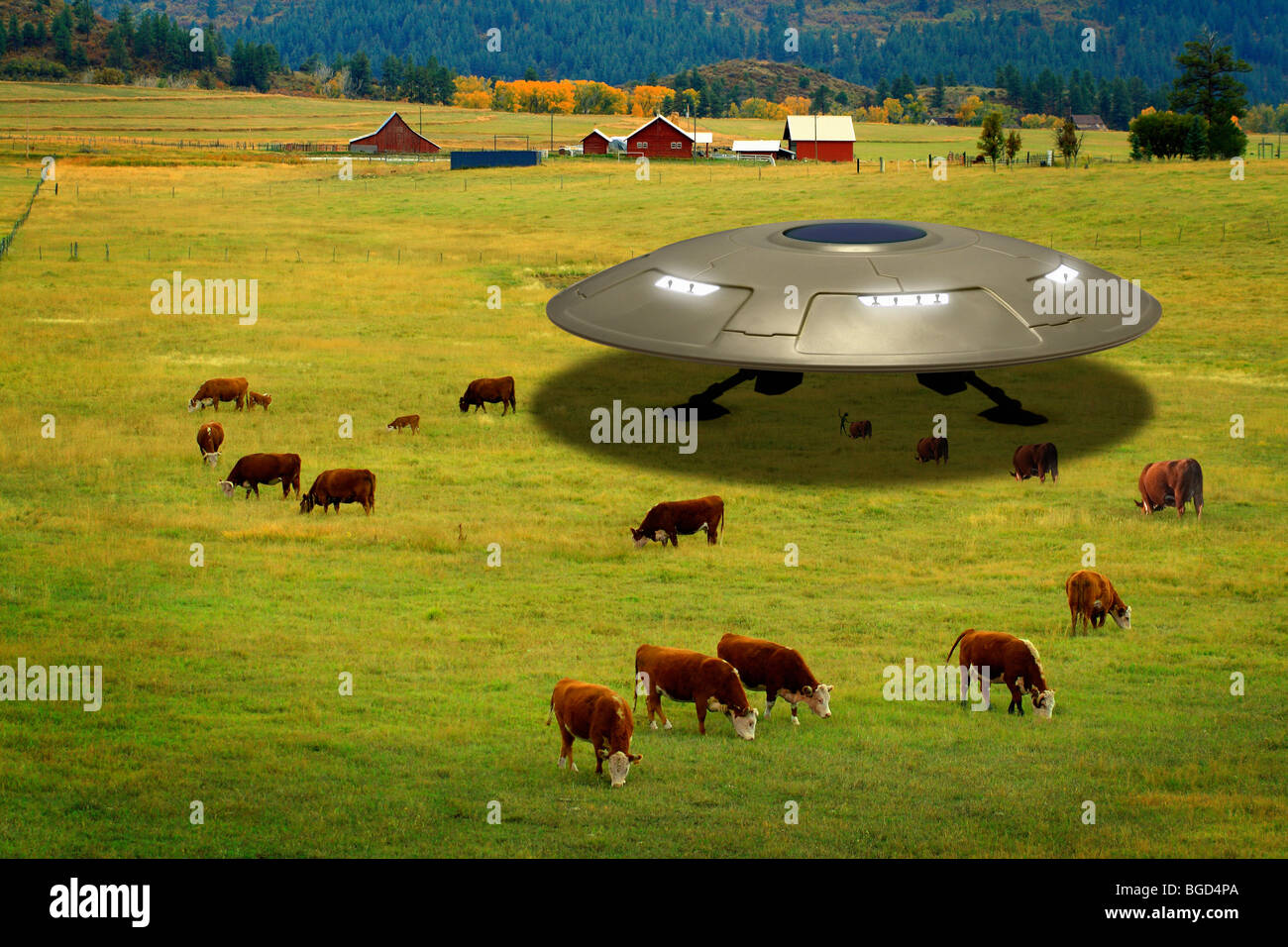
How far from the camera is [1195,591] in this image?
18.1 meters

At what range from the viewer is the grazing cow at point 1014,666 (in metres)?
14.5

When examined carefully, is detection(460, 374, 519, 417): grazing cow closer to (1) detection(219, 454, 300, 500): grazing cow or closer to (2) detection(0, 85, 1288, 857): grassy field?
(2) detection(0, 85, 1288, 857): grassy field

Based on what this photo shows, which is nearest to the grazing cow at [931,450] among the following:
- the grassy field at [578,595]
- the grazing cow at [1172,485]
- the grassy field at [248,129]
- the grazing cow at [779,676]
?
the grassy field at [578,595]

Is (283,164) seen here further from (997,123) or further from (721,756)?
(721,756)

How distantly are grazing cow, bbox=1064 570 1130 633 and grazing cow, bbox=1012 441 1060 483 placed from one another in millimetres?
6088

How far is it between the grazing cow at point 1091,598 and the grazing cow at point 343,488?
10754mm

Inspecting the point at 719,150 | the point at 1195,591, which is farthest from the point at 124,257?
the point at 719,150

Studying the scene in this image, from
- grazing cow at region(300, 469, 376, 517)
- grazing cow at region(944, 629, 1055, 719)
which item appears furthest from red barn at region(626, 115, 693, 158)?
grazing cow at region(944, 629, 1055, 719)

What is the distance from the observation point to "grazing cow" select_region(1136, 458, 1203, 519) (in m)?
20.8

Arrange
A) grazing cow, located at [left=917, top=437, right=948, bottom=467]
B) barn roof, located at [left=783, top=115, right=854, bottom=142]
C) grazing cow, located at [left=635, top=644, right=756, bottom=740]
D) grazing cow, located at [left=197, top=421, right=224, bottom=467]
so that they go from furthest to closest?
barn roof, located at [left=783, top=115, right=854, bottom=142]
grazing cow, located at [left=917, top=437, right=948, bottom=467]
grazing cow, located at [left=197, top=421, right=224, bottom=467]
grazing cow, located at [left=635, top=644, right=756, bottom=740]

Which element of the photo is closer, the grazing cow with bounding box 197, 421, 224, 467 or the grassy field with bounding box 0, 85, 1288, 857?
the grassy field with bounding box 0, 85, 1288, 857

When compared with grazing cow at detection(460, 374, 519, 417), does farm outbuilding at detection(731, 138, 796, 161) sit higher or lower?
higher

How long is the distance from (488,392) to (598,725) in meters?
15.6

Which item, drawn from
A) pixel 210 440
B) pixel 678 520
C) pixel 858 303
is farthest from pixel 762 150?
pixel 678 520
